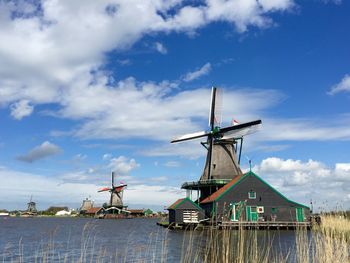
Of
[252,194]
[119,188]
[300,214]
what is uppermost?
[119,188]

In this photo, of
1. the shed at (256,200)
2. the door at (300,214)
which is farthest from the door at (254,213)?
the door at (300,214)

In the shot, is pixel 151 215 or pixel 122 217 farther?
pixel 151 215

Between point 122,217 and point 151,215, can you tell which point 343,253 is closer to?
point 122,217

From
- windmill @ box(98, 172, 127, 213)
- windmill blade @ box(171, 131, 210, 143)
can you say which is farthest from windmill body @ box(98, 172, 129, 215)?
windmill blade @ box(171, 131, 210, 143)

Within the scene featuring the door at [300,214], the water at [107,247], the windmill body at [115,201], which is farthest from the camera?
the windmill body at [115,201]

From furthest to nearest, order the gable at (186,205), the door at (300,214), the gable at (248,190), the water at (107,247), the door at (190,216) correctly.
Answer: the gable at (186,205) → the door at (190,216) → the door at (300,214) → the gable at (248,190) → the water at (107,247)

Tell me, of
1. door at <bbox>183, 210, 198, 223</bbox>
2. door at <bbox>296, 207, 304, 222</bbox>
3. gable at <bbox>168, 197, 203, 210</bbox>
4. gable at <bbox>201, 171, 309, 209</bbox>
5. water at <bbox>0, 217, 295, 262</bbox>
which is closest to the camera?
water at <bbox>0, 217, 295, 262</bbox>

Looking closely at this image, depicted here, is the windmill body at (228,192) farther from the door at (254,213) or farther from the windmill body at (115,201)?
the windmill body at (115,201)

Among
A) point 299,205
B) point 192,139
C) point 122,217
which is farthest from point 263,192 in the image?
point 122,217

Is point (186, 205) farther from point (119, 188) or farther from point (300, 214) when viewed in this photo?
point (119, 188)

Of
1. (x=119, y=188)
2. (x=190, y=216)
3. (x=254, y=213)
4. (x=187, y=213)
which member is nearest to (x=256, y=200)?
(x=254, y=213)

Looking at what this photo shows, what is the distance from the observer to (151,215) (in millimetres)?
107250

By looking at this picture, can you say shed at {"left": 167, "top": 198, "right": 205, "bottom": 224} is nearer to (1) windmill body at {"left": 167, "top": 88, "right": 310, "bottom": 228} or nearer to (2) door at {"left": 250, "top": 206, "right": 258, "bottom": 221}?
(1) windmill body at {"left": 167, "top": 88, "right": 310, "bottom": 228}

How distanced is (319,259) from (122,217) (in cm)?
7835
